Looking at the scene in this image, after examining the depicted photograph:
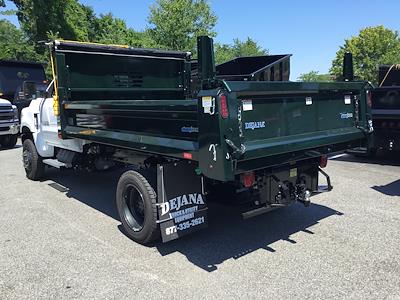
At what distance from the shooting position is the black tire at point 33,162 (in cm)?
793

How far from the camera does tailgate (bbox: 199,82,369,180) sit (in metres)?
3.66

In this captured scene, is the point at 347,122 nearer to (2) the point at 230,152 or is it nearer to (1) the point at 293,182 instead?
(1) the point at 293,182

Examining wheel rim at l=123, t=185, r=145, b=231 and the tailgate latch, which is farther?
wheel rim at l=123, t=185, r=145, b=231

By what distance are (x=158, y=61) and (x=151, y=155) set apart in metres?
2.62

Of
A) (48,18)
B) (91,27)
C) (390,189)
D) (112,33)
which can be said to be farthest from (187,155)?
(91,27)

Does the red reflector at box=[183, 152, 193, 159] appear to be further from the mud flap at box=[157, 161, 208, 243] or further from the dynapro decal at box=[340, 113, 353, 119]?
the dynapro decal at box=[340, 113, 353, 119]

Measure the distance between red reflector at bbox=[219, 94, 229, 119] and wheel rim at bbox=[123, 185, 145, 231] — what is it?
1.70 meters

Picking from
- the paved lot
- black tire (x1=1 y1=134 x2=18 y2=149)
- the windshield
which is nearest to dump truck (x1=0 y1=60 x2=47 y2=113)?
the windshield

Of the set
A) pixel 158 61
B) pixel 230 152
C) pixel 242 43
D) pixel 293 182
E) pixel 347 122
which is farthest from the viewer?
pixel 242 43

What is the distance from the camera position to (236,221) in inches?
217

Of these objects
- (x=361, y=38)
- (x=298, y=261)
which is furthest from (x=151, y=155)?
(x=361, y=38)

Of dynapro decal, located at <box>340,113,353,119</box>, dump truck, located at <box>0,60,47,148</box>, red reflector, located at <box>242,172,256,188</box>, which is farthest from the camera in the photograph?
dump truck, located at <box>0,60,47,148</box>

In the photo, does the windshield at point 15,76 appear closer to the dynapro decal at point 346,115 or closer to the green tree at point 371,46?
the dynapro decal at point 346,115

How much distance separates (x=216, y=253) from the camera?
449 centimetres
